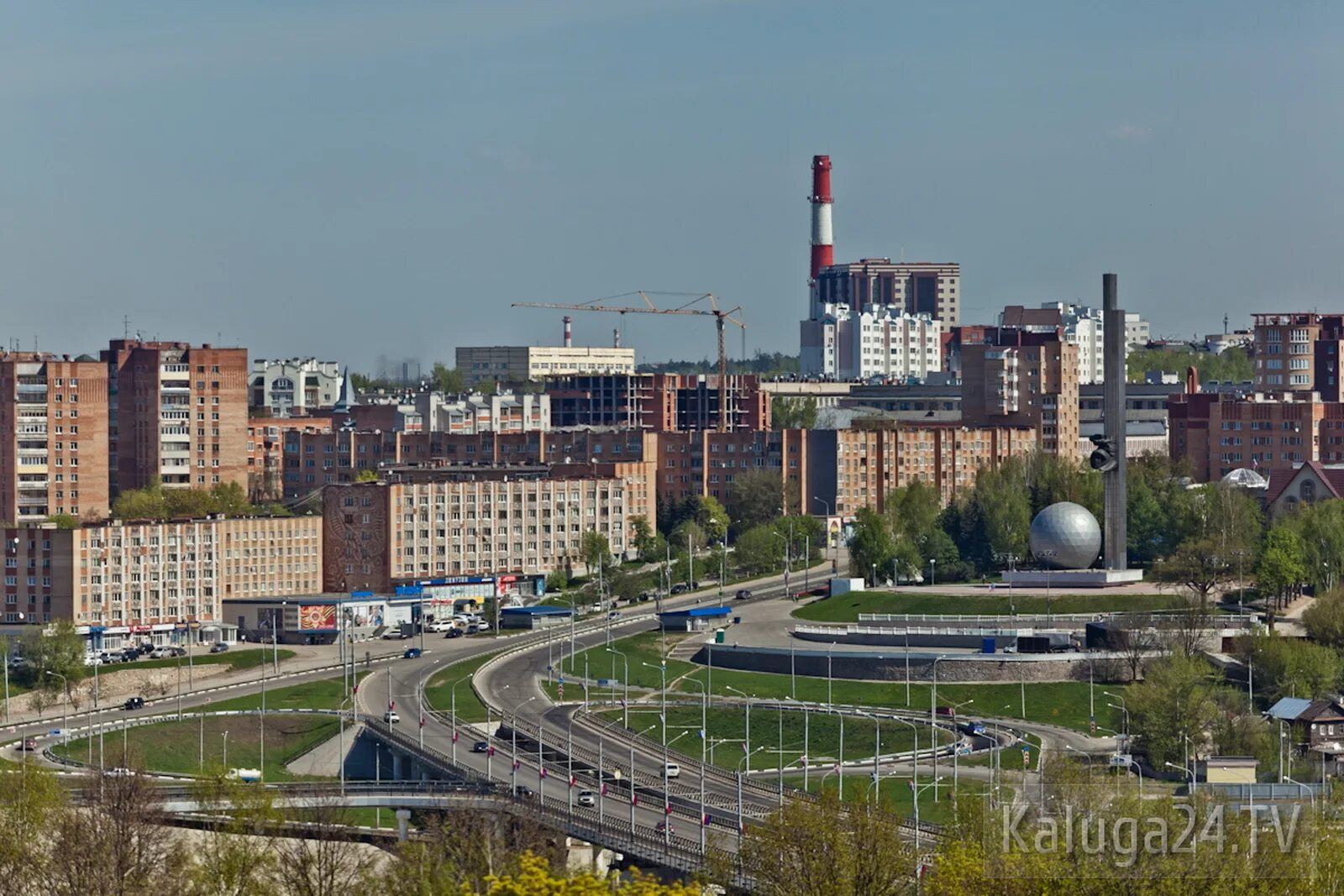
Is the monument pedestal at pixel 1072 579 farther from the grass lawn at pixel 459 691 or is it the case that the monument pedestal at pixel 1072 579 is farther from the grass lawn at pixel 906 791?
the grass lawn at pixel 906 791

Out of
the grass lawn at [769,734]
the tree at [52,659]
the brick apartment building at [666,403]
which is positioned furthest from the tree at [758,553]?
the brick apartment building at [666,403]

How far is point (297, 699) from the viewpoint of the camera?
332ft

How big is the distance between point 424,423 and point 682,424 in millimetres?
17497

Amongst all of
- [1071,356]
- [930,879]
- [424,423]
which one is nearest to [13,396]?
[424,423]

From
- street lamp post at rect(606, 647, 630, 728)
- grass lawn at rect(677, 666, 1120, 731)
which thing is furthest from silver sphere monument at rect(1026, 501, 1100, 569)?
street lamp post at rect(606, 647, 630, 728)

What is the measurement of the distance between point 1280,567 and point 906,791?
3537cm

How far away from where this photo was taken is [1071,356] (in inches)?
7156

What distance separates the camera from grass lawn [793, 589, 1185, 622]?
10919cm

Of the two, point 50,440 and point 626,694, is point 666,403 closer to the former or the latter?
point 50,440

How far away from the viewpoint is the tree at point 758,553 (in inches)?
5325

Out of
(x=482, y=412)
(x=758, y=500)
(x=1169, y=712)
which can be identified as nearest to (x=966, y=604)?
(x=1169, y=712)

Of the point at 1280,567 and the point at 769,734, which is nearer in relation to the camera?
the point at 769,734

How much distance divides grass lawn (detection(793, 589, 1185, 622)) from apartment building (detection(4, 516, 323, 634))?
25014 millimetres

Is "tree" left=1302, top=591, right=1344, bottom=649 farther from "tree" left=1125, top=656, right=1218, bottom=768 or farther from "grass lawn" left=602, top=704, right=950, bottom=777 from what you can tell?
"grass lawn" left=602, top=704, right=950, bottom=777
